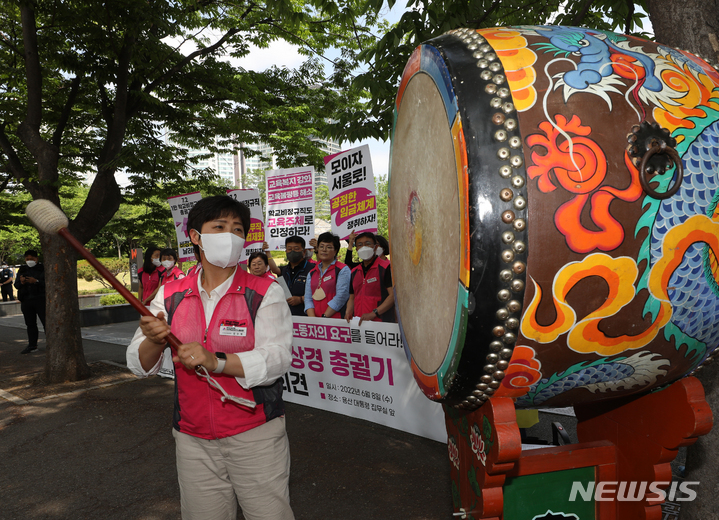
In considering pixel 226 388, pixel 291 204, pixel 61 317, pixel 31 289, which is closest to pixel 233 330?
pixel 226 388

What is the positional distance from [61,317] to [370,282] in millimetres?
4984

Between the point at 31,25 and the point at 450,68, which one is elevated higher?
the point at 31,25

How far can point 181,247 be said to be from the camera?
8586 mm

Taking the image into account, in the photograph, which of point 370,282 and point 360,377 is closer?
point 360,377

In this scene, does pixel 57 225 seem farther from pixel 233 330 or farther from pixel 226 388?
pixel 226 388

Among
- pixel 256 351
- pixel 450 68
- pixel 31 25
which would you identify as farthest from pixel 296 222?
pixel 450 68

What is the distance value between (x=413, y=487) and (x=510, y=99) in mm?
3134

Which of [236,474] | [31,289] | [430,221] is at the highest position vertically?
[430,221]

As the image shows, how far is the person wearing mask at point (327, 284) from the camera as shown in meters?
6.09

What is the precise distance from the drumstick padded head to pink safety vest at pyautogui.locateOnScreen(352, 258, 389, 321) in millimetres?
3809

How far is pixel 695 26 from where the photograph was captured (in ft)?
7.14

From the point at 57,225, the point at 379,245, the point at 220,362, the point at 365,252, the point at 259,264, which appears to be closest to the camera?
the point at 220,362

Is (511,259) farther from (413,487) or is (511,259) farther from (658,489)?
(413,487)

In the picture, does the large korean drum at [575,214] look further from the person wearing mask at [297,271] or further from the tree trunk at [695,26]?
the person wearing mask at [297,271]
